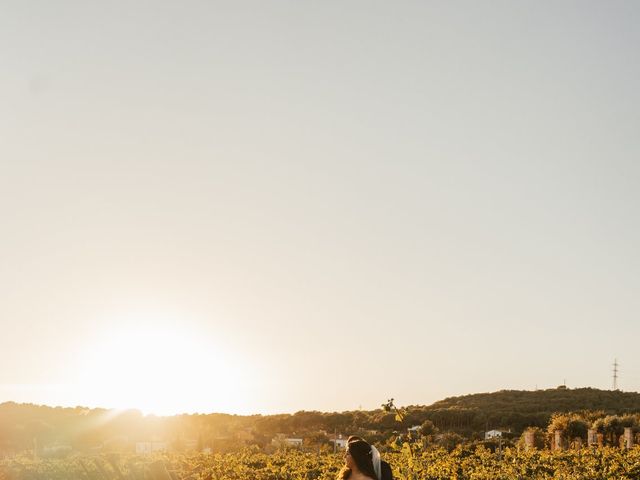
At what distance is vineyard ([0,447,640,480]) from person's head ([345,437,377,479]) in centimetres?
673

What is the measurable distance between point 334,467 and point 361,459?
524 inches

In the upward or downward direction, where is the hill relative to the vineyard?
downward

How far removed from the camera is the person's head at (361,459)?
5.44 metres

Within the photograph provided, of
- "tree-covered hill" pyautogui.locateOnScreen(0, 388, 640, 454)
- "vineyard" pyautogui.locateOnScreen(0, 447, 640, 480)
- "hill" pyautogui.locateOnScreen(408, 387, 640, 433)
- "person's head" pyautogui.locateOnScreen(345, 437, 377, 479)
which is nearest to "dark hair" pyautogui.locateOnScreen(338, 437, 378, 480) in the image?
"person's head" pyautogui.locateOnScreen(345, 437, 377, 479)

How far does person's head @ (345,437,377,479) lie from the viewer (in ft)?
17.9

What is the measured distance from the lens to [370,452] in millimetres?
5508

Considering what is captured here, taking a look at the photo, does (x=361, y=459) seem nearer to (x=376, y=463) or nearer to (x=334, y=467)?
(x=376, y=463)

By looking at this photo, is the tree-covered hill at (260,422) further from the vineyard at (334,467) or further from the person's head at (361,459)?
the person's head at (361,459)

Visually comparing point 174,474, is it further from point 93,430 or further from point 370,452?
point 93,430

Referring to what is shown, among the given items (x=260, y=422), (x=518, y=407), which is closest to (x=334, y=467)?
(x=260, y=422)

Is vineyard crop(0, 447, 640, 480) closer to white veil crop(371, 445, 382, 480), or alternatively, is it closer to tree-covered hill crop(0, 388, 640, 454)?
white veil crop(371, 445, 382, 480)

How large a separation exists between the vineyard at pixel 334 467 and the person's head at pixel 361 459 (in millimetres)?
6726


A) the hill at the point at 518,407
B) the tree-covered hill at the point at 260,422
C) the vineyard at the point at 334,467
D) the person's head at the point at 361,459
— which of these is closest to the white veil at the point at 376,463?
the person's head at the point at 361,459

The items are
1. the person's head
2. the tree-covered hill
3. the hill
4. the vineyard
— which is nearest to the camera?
the person's head
